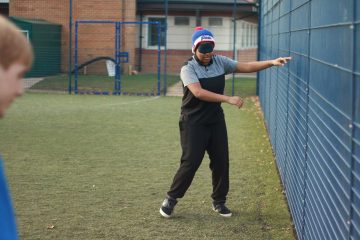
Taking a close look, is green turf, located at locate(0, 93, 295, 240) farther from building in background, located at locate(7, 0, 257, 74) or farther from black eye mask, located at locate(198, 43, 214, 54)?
building in background, located at locate(7, 0, 257, 74)

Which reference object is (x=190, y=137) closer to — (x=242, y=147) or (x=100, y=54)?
(x=242, y=147)

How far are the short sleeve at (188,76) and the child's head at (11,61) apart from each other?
4788 mm

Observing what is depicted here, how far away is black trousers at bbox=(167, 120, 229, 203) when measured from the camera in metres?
6.89

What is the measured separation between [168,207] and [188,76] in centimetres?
126

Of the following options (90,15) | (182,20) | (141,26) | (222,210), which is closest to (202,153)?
(222,210)

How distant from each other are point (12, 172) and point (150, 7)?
77.1 ft

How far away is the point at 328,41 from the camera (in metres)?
4.40

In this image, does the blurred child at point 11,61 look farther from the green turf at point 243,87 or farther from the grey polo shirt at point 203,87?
the green turf at point 243,87

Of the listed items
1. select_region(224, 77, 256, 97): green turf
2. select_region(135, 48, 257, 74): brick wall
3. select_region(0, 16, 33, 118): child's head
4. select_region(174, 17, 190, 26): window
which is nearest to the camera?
select_region(0, 16, 33, 118): child's head

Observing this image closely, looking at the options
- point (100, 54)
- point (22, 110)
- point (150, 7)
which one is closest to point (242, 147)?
point (22, 110)

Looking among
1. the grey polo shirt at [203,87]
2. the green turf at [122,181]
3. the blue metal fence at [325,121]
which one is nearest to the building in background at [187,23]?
the green turf at [122,181]

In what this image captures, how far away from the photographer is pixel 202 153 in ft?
22.8

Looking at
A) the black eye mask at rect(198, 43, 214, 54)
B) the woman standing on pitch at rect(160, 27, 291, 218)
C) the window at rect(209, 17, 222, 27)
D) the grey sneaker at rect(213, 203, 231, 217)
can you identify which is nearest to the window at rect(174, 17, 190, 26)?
the window at rect(209, 17, 222, 27)

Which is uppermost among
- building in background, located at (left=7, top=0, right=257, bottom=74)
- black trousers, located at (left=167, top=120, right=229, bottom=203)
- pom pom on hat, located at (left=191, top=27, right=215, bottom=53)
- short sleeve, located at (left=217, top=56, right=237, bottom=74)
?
building in background, located at (left=7, top=0, right=257, bottom=74)
